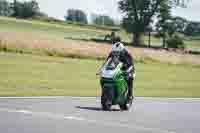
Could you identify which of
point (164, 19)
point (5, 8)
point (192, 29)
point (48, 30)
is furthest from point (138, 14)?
point (5, 8)

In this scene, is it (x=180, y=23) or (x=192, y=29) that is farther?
(x=192, y=29)

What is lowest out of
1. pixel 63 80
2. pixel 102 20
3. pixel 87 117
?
pixel 102 20

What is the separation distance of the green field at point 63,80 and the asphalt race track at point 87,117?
4.34m

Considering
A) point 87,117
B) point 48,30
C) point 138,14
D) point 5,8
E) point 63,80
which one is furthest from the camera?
point 5,8

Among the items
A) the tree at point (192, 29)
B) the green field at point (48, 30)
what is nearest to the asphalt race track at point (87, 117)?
the green field at point (48, 30)

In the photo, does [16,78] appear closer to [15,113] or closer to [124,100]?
[124,100]

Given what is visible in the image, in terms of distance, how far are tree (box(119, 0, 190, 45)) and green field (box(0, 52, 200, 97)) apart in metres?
57.8

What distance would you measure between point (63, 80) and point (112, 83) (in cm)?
1504

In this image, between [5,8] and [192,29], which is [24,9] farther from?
[192,29]

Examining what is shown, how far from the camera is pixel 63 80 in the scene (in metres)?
33.3

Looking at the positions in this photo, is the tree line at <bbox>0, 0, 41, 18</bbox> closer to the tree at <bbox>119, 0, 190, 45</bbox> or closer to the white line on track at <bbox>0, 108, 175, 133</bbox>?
the tree at <bbox>119, 0, 190, 45</bbox>

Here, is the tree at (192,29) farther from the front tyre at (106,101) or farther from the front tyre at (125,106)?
the front tyre at (106,101)

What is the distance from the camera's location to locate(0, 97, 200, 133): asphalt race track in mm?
14133

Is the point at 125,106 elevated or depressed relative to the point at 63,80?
elevated
